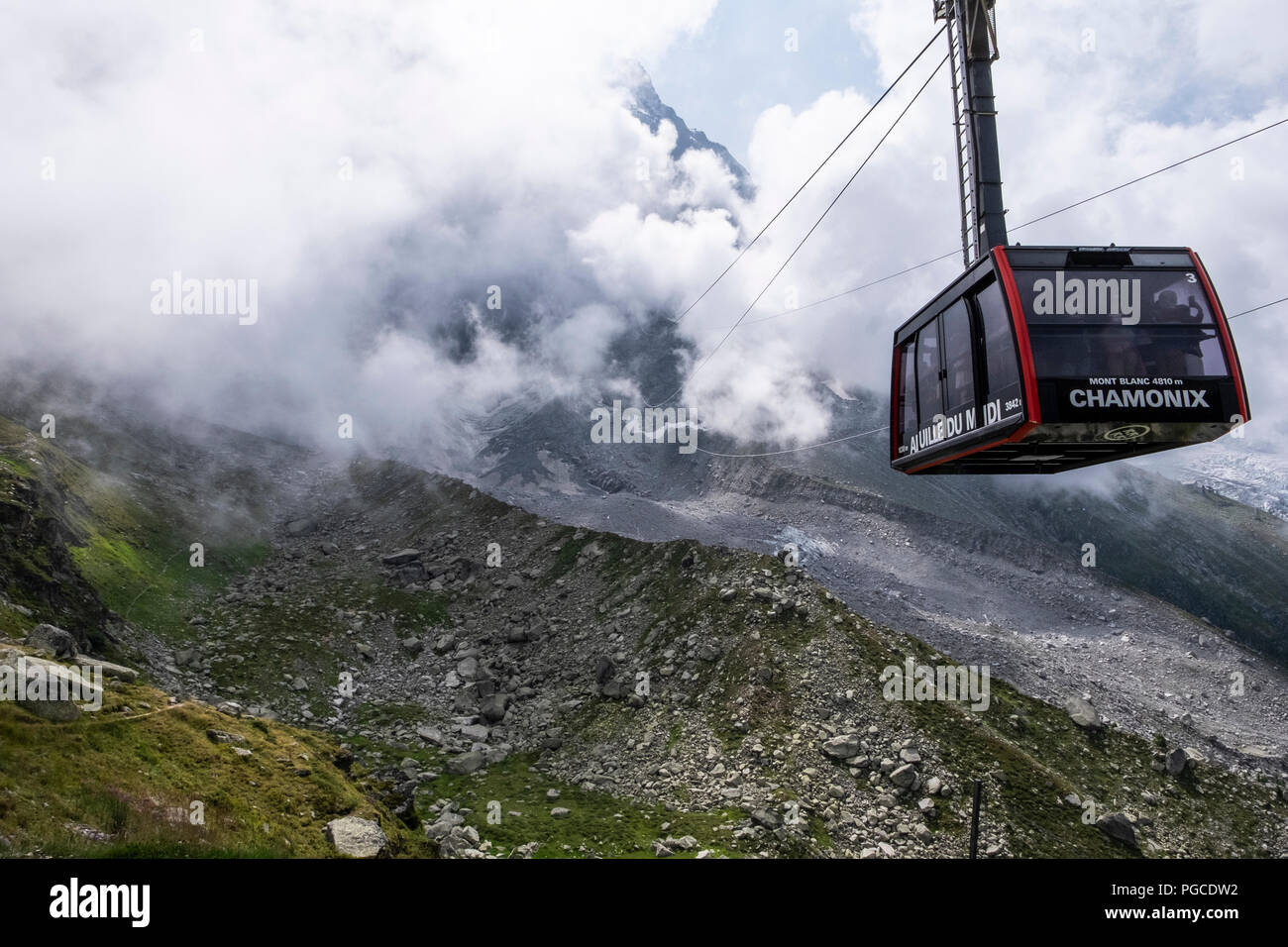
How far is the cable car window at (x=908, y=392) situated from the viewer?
1853 centimetres

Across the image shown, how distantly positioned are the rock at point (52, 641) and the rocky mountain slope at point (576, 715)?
2.28 feet

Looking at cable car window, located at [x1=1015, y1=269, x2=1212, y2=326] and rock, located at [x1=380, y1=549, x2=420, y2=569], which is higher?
cable car window, located at [x1=1015, y1=269, x2=1212, y2=326]

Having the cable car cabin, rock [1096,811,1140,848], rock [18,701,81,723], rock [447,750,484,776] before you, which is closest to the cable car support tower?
the cable car cabin

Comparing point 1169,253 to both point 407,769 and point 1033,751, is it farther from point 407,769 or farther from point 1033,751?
point 407,769

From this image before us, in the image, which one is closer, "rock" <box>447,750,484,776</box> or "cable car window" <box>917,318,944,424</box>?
"cable car window" <box>917,318,944,424</box>

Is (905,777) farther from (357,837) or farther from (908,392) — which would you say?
(357,837)

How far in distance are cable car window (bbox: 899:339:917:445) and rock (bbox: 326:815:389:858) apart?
2111 cm

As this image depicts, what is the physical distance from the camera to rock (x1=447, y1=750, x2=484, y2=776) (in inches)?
1665

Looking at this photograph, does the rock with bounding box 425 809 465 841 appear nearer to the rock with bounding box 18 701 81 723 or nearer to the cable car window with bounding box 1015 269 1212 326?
the rock with bounding box 18 701 81 723

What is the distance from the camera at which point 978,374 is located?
15.0 meters

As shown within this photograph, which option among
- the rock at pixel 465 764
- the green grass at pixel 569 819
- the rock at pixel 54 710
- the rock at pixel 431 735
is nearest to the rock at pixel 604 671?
the green grass at pixel 569 819

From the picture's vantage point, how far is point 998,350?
47.4 feet

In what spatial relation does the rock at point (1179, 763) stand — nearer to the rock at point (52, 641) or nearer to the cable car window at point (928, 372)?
the cable car window at point (928, 372)

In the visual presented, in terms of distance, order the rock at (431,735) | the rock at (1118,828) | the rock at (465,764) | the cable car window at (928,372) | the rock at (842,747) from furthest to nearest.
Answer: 1. the rock at (431,735)
2. the rock at (465,764)
3. the rock at (842,747)
4. the rock at (1118,828)
5. the cable car window at (928,372)
